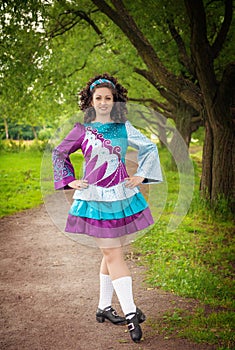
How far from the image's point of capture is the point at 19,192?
12.5 metres

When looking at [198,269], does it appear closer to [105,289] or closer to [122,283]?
[105,289]

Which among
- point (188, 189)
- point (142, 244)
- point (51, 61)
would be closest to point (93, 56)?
point (51, 61)

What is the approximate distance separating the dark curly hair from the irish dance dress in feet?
0.29

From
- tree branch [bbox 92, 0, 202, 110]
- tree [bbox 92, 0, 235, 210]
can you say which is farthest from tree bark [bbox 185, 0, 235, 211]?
tree branch [bbox 92, 0, 202, 110]

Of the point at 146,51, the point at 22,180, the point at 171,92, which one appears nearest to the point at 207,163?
the point at 171,92

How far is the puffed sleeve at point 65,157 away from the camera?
4059mm

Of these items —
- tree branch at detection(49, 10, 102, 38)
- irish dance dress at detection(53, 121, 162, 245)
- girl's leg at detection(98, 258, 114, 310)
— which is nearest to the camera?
irish dance dress at detection(53, 121, 162, 245)

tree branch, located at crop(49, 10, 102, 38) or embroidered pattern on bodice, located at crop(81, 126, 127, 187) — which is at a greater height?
tree branch, located at crop(49, 10, 102, 38)

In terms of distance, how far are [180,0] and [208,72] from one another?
81.7 inches

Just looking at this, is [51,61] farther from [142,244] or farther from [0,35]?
[142,244]

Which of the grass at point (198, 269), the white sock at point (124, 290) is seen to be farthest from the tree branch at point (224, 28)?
the white sock at point (124, 290)

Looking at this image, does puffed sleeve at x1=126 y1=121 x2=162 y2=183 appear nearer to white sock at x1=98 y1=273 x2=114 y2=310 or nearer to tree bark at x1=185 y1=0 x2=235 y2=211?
white sock at x1=98 y1=273 x2=114 y2=310

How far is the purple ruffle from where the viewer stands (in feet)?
13.0

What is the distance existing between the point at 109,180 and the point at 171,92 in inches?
292
